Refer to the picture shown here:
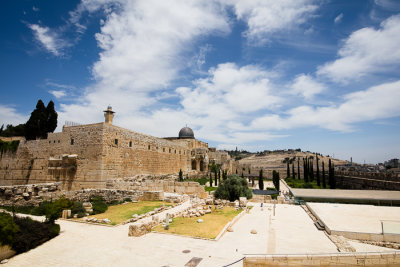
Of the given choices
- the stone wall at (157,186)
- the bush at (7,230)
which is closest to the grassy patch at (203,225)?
the bush at (7,230)

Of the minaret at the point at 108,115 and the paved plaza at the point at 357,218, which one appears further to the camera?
the minaret at the point at 108,115

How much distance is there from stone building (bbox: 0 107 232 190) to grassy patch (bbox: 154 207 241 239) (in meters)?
9.24

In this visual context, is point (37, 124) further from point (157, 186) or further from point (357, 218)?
point (357, 218)

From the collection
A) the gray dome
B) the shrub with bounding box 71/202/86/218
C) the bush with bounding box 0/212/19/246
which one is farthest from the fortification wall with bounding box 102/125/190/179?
the gray dome

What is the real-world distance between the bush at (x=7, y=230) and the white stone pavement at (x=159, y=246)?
566 millimetres

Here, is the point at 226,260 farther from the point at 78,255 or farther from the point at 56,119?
the point at 56,119

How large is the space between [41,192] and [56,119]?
17.9 m

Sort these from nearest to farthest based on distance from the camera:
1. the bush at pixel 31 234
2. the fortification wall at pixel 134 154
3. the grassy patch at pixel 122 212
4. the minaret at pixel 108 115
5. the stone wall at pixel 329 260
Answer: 1. the stone wall at pixel 329 260
2. the bush at pixel 31 234
3. the grassy patch at pixel 122 212
4. the fortification wall at pixel 134 154
5. the minaret at pixel 108 115

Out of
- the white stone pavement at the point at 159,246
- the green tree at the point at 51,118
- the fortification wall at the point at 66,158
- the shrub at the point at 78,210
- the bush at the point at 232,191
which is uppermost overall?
the green tree at the point at 51,118

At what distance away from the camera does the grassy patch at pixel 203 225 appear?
841 centimetres

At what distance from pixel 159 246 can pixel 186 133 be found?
106ft

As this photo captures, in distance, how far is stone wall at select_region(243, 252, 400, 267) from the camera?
18.9 feet

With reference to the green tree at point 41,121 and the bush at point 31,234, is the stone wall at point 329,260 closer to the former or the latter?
the bush at point 31,234

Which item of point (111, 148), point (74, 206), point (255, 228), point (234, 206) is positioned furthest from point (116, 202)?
point (255, 228)
